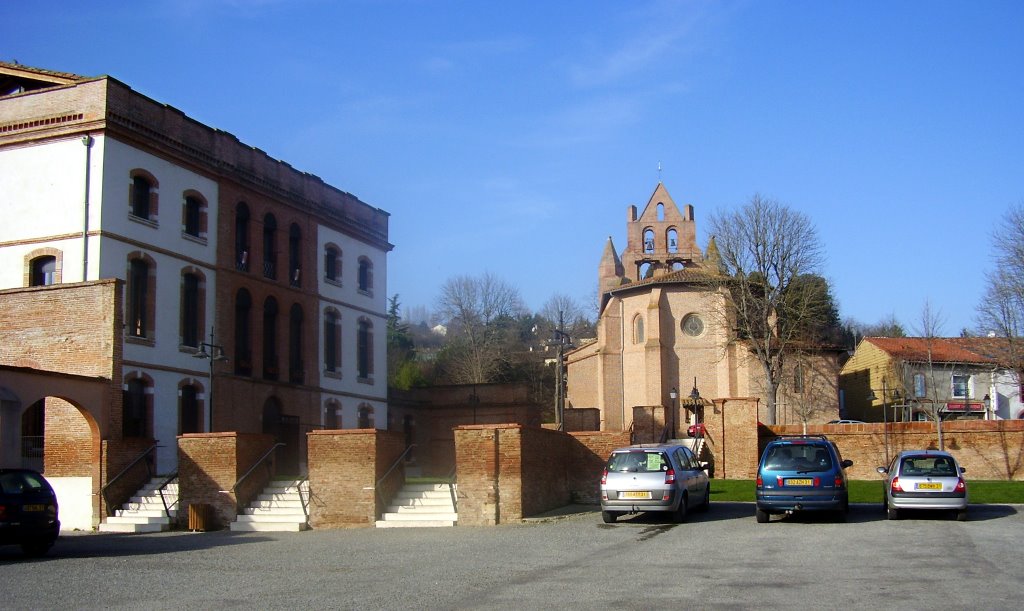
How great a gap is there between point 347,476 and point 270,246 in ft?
59.3

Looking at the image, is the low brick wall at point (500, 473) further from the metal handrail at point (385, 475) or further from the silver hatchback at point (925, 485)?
the silver hatchback at point (925, 485)

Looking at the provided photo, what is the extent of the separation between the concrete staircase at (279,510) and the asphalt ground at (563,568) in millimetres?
1820

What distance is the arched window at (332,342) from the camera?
41750mm

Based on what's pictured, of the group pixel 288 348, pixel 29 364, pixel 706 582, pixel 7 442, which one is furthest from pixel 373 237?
pixel 706 582

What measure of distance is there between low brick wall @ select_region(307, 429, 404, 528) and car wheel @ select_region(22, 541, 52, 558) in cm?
652

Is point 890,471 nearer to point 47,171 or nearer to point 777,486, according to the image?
point 777,486

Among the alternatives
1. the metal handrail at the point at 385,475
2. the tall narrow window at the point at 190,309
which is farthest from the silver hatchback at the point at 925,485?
the tall narrow window at the point at 190,309

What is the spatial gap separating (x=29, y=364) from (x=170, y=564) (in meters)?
13.3

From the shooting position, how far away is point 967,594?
10.9m

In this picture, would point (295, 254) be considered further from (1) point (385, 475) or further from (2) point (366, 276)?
(1) point (385, 475)

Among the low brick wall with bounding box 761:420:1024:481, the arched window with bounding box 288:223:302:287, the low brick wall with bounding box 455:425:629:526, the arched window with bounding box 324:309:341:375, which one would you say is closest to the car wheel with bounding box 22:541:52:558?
the low brick wall with bounding box 455:425:629:526

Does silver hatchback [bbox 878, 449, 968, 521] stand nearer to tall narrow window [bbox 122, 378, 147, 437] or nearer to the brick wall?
the brick wall

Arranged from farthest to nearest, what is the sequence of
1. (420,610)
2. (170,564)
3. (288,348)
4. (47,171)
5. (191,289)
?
(288,348) < (191,289) < (47,171) < (170,564) < (420,610)

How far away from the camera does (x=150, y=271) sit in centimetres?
3200
